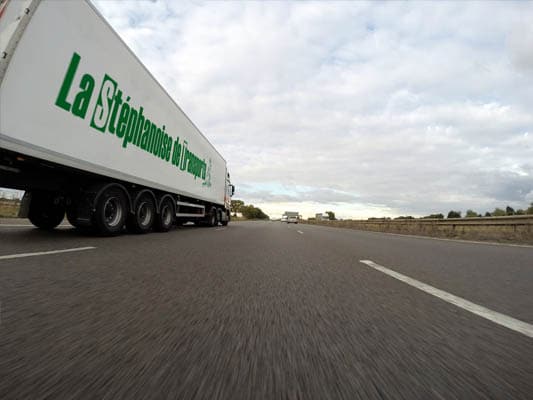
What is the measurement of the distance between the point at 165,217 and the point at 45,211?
3.50 m

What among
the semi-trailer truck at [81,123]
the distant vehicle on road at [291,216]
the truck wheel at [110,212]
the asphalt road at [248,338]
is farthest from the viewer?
the distant vehicle on road at [291,216]

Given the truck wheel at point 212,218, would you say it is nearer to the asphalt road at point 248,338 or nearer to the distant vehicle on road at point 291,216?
the asphalt road at point 248,338

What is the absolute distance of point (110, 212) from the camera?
7.82 meters

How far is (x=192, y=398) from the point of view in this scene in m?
1.17

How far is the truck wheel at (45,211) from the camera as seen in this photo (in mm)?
8055

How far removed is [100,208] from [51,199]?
2.22 metres

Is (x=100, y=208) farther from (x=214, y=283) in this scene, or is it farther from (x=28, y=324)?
(x=28, y=324)

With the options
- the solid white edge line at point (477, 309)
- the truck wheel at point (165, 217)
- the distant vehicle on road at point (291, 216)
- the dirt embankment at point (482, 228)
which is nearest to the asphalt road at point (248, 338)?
the solid white edge line at point (477, 309)

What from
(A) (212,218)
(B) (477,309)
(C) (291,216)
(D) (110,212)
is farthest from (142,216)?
(C) (291,216)

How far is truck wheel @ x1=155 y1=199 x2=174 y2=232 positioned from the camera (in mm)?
10359

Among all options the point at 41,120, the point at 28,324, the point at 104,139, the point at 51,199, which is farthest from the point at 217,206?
the point at 28,324

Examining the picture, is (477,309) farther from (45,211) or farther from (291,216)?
(291,216)

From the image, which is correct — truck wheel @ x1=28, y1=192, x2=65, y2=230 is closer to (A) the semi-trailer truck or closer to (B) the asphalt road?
(A) the semi-trailer truck

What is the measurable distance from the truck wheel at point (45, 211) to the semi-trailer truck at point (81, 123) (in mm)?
22
